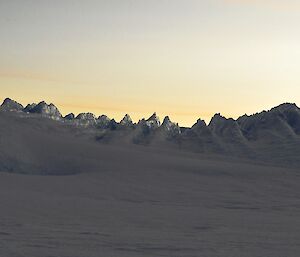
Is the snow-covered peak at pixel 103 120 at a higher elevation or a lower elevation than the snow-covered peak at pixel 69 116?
lower

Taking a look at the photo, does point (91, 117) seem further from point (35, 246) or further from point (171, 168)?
point (35, 246)

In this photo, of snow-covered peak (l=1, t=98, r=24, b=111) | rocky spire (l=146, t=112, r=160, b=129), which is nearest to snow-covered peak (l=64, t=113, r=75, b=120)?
snow-covered peak (l=1, t=98, r=24, b=111)

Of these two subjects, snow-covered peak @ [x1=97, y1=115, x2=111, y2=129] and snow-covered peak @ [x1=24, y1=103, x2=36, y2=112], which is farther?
snow-covered peak @ [x1=24, y1=103, x2=36, y2=112]

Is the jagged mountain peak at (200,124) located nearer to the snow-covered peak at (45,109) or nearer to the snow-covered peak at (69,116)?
the snow-covered peak at (45,109)

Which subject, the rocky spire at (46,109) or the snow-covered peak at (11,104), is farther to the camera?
Answer: the rocky spire at (46,109)

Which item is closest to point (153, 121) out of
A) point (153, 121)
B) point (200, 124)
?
point (153, 121)

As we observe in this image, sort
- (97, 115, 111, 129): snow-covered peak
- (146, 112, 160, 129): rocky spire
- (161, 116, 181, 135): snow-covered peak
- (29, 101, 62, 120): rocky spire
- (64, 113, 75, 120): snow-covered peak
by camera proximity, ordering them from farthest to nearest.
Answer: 1. (64, 113, 75, 120): snow-covered peak
2. (29, 101, 62, 120): rocky spire
3. (97, 115, 111, 129): snow-covered peak
4. (146, 112, 160, 129): rocky spire
5. (161, 116, 181, 135): snow-covered peak

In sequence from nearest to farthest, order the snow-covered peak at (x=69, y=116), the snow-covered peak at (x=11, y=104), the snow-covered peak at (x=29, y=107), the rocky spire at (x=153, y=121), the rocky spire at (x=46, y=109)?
the rocky spire at (x=153, y=121) → the snow-covered peak at (x=11, y=104) → the rocky spire at (x=46, y=109) → the snow-covered peak at (x=29, y=107) → the snow-covered peak at (x=69, y=116)

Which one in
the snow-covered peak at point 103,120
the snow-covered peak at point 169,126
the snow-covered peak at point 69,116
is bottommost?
the snow-covered peak at point 169,126

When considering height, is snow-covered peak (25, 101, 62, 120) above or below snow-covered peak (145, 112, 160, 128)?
above

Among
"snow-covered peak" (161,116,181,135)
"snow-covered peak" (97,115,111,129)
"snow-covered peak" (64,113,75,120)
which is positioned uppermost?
"snow-covered peak" (64,113,75,120)

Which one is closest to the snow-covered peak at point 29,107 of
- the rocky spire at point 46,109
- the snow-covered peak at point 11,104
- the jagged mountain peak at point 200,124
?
the rocky spire at point 46,109

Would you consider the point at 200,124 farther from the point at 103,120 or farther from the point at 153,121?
the point at 103,120

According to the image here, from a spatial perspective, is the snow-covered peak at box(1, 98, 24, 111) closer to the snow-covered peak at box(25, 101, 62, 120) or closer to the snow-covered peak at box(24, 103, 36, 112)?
the snow-covered peak at box(24, 103, 36, 112)
